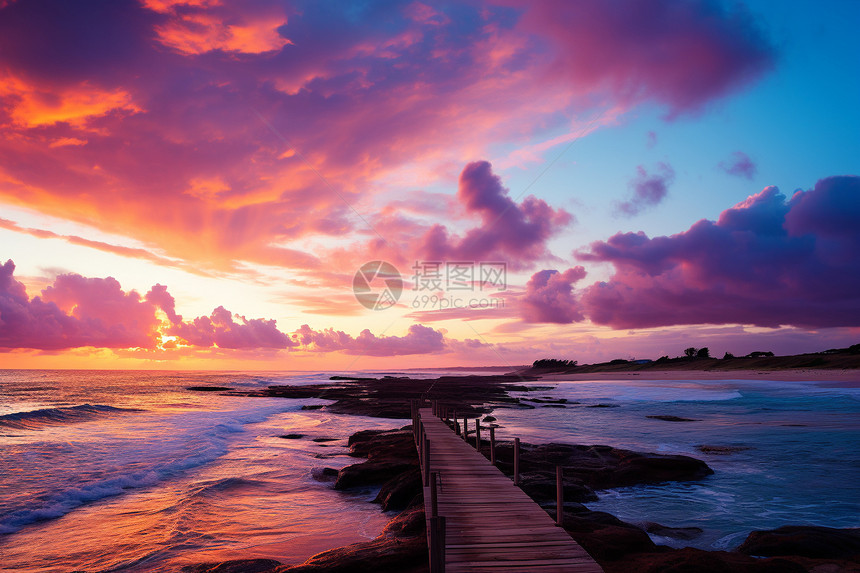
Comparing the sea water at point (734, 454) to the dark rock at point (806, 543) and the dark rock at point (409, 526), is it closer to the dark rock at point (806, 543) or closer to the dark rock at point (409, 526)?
the dark rock at point (806, 543)

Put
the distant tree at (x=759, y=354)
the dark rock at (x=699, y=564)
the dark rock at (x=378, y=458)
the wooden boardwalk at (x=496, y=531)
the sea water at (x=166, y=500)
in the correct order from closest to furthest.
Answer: the wooden boardwalk at (x=496, y=531) → the dark rock at (x=699, y=564) → the sea water at (x=166, y=500) → the dark rock at (x=378, y=458) → the distant tree at (x=759, y=354)

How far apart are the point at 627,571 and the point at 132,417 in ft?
157

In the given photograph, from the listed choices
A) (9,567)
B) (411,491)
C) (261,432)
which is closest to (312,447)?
(261,432)

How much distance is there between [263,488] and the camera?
18922 millimetres

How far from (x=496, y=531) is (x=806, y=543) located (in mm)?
7111

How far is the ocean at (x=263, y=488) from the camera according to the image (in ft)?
42.5

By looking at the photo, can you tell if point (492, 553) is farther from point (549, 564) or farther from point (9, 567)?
point (9, 567)

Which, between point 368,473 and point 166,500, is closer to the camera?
point 166,500

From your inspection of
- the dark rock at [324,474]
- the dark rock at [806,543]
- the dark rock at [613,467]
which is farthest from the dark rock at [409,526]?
the dark rock at [324,474]

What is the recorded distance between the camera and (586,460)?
22.0 metres

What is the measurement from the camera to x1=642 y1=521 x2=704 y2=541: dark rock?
13.3 metres

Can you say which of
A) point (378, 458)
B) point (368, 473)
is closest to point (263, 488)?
point (368, 473)

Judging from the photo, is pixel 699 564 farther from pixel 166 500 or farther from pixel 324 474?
pixel 166 500

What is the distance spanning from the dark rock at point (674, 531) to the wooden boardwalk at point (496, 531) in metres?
4.22
